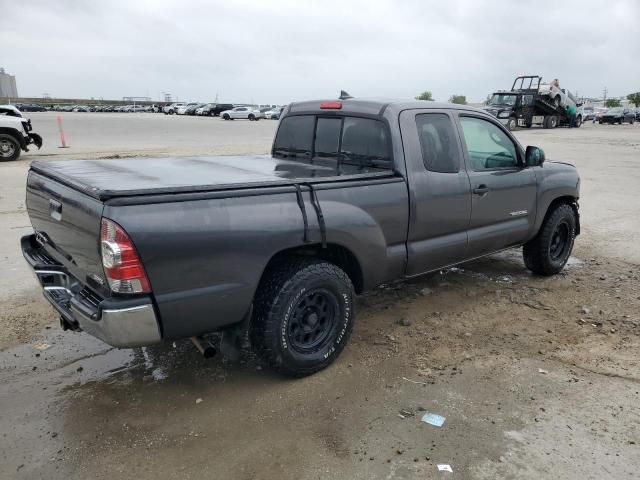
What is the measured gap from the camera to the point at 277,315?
3.23 meters

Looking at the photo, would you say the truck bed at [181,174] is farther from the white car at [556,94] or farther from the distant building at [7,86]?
the distant building at [7,86]

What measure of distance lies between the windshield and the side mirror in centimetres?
2790

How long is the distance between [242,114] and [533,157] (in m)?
48.2

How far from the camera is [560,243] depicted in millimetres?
5832

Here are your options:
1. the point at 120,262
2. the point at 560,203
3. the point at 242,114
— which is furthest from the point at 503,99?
the point at 120,262

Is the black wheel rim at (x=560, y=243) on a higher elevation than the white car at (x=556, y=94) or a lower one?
lower

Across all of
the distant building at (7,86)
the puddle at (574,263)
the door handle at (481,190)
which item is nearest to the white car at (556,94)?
the puddle at (574,263)

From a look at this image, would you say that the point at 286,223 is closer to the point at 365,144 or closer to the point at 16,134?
the point at 365,144

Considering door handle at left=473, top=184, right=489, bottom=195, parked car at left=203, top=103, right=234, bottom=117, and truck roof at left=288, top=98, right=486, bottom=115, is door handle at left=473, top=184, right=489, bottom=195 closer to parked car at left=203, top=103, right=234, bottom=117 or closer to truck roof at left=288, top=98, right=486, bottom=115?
truck roof at left=288, top=98, right=486, bottom=115

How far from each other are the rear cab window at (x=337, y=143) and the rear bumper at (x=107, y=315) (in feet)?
6.05

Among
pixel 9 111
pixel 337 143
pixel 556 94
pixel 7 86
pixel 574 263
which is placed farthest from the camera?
pixel 7 86

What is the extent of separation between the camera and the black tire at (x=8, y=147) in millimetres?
14445

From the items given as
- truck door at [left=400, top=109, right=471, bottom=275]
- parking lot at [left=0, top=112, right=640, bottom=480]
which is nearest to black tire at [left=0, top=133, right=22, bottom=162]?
parking lot at [left=0, top=112, right=640, bottom=480]

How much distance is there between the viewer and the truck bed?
284 cm
